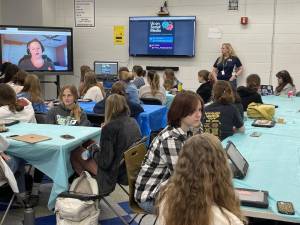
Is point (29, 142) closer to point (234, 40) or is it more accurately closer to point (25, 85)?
point (25, 85)

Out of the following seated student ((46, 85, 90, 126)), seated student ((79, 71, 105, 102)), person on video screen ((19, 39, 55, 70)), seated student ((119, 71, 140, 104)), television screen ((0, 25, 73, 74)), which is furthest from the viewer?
person on video screen ((19, 39, 55, 70))

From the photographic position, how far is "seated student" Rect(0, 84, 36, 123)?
12.4 ft

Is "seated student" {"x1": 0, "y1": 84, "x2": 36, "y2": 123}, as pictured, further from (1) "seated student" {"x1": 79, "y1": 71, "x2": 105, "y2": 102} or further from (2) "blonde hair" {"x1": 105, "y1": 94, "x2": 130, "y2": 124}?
(1) "seated student" {"x1": 79, "y1": 71, "x2": 105, "y2": 102}

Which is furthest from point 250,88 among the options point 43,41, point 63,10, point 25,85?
point 63,10

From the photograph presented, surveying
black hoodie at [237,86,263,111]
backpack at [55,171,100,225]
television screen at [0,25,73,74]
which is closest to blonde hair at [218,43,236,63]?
black hoodie at [237,86,263,111]

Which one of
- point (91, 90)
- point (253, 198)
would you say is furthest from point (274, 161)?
point (91, 90)

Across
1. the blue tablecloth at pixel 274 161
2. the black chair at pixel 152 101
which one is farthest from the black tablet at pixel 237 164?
the black chair at pixel 152 101

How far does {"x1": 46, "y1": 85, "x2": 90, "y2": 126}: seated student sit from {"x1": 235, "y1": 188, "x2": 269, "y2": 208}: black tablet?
225cm

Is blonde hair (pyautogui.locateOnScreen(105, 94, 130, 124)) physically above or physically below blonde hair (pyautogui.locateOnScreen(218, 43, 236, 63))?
below

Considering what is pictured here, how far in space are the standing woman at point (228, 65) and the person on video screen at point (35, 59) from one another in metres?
3.35

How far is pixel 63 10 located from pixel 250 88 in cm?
535

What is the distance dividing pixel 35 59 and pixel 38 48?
0.77 ft

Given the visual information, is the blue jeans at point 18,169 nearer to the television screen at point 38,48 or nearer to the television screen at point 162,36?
the television screen at point 38,48

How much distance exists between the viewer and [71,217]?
2941 millimetres
